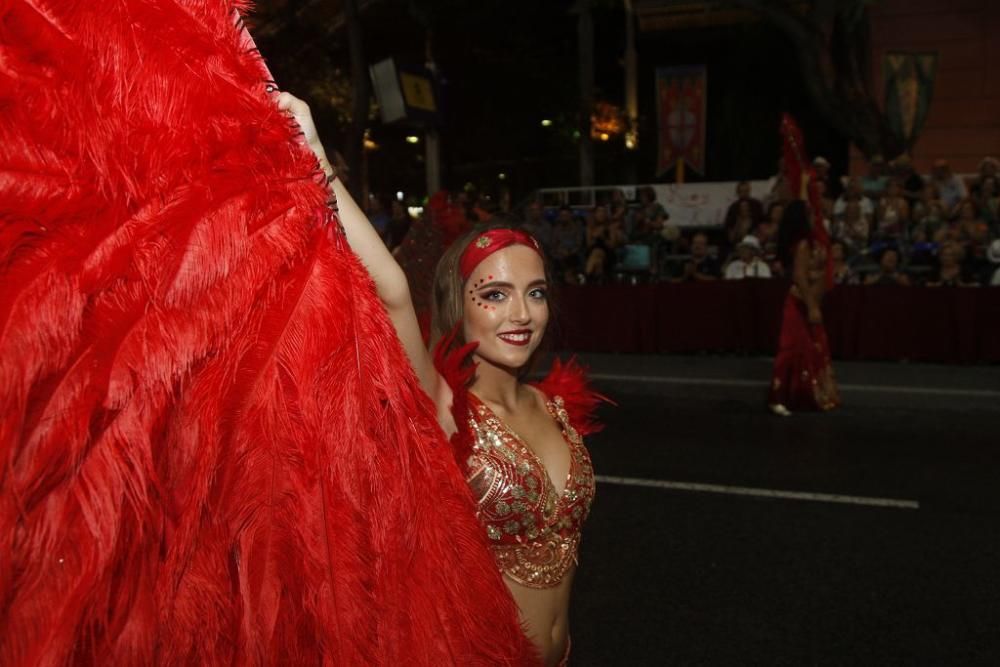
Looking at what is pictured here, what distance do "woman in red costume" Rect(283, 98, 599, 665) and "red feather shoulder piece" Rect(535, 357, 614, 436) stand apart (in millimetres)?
97

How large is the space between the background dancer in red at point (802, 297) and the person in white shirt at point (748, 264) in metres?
2.71

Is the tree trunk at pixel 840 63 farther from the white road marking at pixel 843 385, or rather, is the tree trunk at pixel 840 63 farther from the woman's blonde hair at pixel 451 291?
the woman's blonde hair at pixel 451 291

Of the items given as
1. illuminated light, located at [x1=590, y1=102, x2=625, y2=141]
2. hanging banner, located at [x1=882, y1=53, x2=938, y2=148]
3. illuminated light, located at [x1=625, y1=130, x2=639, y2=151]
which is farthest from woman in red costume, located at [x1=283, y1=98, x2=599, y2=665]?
illuminated light, located at [x1=625, y1=130, x2=639, y2=151]

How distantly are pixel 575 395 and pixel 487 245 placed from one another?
0.57 m

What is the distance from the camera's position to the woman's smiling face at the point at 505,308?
2.32 metres

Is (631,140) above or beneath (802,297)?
above

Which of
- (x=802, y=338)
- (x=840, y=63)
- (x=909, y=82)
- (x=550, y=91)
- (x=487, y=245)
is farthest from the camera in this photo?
(x=550, y=91)

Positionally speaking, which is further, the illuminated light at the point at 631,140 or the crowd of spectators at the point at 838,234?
the illuminated light at the point at 631,140

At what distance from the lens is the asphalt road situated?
4.02 meters

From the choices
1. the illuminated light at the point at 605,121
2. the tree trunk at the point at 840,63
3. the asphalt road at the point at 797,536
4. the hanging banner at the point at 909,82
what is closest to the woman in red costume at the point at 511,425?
the asphalt road at the point at 797,536

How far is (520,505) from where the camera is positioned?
2178 mm

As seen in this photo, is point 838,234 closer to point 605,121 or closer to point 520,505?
point 605,121

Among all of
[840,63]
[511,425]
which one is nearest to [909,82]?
[840,63]

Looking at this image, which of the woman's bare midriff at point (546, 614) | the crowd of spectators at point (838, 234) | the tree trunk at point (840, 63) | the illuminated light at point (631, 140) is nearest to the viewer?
the woman's bare midriff at point (546, 614)
